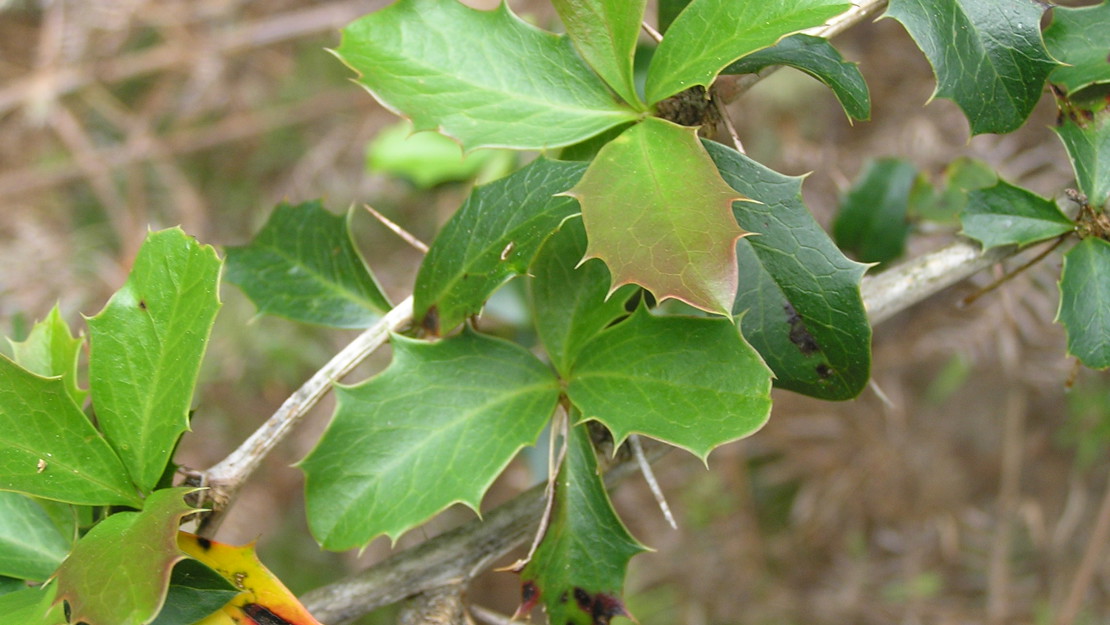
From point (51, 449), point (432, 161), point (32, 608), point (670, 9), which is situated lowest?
point (432, 161)

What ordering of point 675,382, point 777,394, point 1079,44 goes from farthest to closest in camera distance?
point 777,394, point 1079,44, point 675,382

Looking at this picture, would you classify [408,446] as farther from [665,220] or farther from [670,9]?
[670,9]

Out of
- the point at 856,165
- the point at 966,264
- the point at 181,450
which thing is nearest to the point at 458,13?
the point at 966,264

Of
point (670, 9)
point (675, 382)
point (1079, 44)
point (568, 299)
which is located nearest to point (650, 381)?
point (675, 382)

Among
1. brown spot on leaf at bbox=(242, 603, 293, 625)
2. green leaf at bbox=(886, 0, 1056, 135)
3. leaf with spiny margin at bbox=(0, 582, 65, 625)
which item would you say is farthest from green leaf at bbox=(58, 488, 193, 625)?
green leaf at bbox=(886, 0, 1056, 135)

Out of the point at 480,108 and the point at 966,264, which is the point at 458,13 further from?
the point at 966,264
